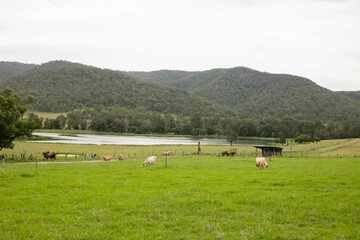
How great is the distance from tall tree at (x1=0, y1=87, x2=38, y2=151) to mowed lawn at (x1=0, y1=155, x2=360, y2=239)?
2934 cm

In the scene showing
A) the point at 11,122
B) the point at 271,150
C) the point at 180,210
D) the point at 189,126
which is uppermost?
the point at 189,126

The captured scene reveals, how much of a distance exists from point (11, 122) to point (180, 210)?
44071mm

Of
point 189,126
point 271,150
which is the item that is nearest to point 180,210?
point 271,150

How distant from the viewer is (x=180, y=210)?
49.0 ft

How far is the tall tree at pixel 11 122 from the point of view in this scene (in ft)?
162

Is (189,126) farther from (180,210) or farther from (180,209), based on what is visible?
(180,210)

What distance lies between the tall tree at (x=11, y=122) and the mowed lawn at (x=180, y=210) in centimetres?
2934

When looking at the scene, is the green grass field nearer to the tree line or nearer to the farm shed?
the farm shed

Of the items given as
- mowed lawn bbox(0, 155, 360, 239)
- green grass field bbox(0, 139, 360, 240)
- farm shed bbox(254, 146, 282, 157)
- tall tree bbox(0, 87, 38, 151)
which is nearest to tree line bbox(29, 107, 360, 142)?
farm shed bbox(254, 146, 282, 157)

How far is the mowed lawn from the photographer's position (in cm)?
1185

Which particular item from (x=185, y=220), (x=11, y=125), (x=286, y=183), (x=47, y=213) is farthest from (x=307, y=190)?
(x=11, y=125)

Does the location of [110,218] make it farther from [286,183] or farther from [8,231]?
[286,183]

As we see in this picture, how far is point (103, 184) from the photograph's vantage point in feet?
73.0

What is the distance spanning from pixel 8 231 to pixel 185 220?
20.5 feet
